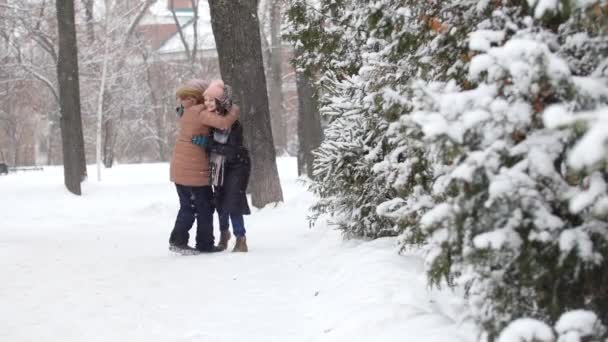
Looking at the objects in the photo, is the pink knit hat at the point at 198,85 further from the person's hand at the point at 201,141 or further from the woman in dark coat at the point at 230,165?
the person's hand at the point at 201,141

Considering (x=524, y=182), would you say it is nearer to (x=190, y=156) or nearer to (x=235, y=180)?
(x=235, y=180)

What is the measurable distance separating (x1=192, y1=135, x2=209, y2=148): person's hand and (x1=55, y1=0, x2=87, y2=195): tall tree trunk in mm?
9642

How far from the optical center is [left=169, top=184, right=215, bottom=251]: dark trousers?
300 inches

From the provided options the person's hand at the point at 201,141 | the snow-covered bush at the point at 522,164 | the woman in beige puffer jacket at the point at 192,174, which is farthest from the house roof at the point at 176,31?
the snow-covered bush at the point at 522,164

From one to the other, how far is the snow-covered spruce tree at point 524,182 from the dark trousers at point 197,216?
5.10m

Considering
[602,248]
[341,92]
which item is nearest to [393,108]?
[602,248]

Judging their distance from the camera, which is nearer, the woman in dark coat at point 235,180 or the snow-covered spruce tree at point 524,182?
the snow-covered spruce tree at point 524,182

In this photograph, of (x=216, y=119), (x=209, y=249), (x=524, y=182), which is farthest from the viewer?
(x=209, y=249)

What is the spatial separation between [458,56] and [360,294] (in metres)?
1.91

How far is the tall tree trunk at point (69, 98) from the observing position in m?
16.4

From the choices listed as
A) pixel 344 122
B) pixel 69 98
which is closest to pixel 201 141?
pixel 344 122

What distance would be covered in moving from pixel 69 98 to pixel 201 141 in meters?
10.0

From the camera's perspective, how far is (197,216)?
25.1 feet

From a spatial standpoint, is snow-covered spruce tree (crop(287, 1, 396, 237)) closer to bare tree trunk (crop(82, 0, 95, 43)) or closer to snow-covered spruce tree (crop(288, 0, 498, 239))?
snow-covered spruce tree (crop(288, 0, 498, 239))
